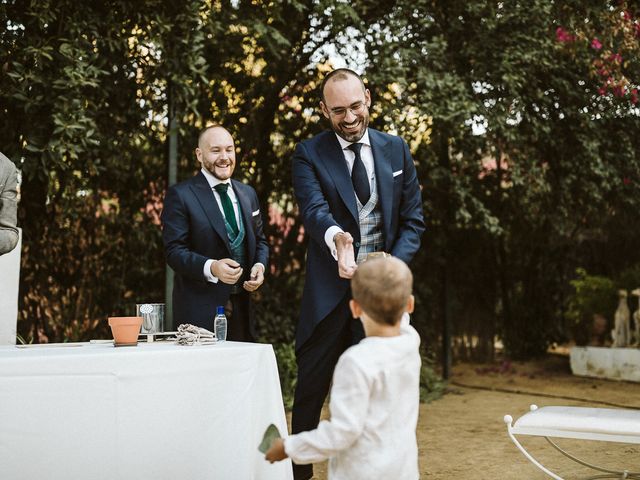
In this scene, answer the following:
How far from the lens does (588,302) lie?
8812mm

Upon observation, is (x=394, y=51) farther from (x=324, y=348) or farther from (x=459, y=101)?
(x=324, y=348)

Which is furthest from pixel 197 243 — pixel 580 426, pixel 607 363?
pixel 607 363

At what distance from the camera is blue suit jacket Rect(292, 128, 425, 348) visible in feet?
10.1

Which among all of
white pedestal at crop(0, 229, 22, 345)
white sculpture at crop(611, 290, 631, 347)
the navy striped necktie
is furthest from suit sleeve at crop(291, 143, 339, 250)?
white sculpture at crop(611, 290, 631, 347)

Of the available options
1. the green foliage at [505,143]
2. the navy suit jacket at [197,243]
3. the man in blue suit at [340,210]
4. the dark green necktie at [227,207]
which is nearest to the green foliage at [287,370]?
the green foliage at [505,143]

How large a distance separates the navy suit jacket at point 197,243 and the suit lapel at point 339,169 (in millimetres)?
700

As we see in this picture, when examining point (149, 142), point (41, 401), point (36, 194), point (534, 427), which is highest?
point (149, 142)

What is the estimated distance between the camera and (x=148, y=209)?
666 cm

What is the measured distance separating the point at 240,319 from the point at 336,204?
90 cm

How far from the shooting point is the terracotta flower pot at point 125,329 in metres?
2.66

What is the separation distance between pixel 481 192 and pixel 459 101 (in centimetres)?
205

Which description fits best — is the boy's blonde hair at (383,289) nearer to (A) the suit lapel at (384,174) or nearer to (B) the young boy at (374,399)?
(B) the young boy at (374,399)

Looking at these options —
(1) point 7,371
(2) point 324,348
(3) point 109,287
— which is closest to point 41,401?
(1) point 7,371

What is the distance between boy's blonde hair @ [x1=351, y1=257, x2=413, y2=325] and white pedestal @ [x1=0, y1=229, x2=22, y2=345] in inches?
78.7
